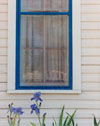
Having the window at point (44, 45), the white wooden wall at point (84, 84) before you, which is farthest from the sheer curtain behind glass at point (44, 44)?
the white wooden wall at point (84, 84)

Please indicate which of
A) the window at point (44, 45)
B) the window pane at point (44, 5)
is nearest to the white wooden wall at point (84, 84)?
the window at point (44, 45)

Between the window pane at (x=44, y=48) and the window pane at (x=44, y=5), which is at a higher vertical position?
the window pane at (x=44, y=5)

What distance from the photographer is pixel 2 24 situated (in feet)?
10.4

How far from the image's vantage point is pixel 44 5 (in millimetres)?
3234

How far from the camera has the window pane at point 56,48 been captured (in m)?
3.22

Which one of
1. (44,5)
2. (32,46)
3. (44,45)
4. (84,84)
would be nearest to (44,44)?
(44,45)

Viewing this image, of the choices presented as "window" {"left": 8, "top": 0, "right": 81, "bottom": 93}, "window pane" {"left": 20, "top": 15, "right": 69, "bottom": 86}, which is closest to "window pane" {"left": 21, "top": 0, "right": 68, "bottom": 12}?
"window" {"left": 8, "top": 0, "right": 81, "bottom": 93}

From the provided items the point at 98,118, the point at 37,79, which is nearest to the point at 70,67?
the point at 37,79

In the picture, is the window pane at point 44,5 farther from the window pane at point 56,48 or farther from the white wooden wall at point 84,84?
the white wooden wall at point 84,84

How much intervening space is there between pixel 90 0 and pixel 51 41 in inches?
33.9

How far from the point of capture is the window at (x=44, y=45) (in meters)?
3.19

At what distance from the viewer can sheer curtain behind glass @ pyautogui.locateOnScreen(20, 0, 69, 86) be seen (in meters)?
3.22

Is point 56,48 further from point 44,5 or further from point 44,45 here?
point 44,5

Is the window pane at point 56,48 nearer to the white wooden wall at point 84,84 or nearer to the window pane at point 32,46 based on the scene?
the window pane at point 32,46
